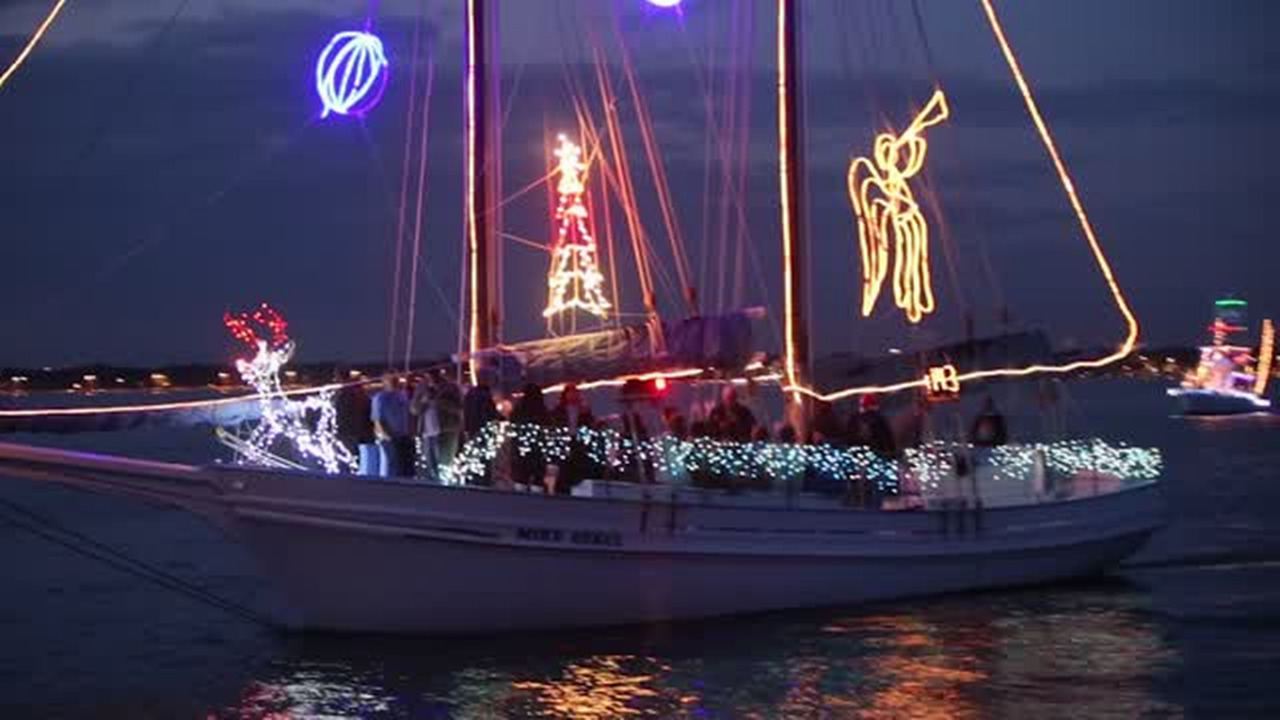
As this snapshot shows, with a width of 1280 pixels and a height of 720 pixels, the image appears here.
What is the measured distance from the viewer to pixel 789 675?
24797 millimetres

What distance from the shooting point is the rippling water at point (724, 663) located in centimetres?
2319

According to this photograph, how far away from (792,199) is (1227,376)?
14048cm

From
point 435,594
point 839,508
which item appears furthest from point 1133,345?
point 435,594

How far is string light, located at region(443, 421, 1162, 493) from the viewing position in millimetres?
26344

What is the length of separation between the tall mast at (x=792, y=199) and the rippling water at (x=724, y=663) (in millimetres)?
4223

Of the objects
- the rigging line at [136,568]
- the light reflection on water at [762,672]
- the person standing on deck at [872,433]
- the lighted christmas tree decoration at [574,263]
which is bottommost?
the light reflection on water at [762,672]

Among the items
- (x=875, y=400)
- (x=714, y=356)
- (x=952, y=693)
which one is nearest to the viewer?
(x=952, y=693)

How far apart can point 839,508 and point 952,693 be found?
4.38m

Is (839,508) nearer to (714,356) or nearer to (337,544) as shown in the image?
(714,356)

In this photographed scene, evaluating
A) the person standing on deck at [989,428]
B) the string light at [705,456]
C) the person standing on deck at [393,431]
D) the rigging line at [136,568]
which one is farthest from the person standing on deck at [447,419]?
the person standing on deck at [989,428]

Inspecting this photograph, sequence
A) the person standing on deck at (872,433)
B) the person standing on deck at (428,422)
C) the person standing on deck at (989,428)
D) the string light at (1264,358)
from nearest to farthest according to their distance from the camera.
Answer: the person standing on deck at (428,422)
the person standing on deck at (872,433)
the person standing on deck at (989,428)
the string light at (1264,358)

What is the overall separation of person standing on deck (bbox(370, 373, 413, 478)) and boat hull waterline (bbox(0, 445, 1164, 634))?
189 cm

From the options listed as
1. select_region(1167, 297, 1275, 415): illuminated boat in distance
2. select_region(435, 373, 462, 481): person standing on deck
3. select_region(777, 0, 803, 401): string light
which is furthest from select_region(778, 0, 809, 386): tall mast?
select_region(1167, 297, 1275, 415): illuminated boat in distance

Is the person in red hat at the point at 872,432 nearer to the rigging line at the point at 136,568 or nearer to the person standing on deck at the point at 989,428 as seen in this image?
the person standing on deck at the point at 989,428
